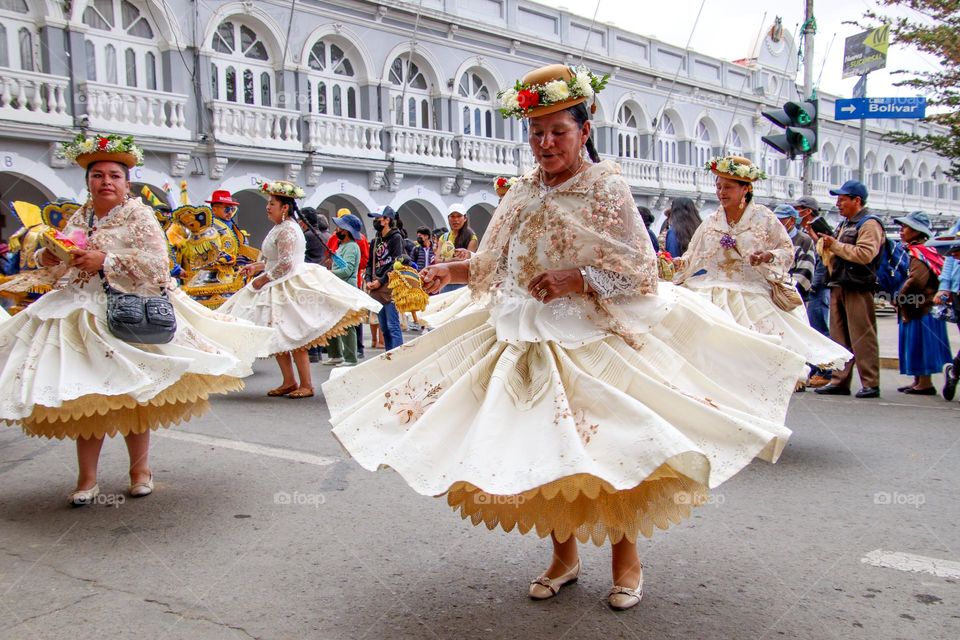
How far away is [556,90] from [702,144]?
27769 millimetres

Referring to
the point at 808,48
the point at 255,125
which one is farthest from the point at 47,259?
the point at 255,125

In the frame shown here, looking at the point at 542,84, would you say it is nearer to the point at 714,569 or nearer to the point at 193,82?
the point at 714,569

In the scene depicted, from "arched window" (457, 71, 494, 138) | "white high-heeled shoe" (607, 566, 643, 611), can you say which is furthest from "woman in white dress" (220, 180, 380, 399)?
"arched window" (457, 71, 494, 138)

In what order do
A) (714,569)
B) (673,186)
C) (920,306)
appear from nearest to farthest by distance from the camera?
1. (714,569)
2. (920,306)
3. (673,186)

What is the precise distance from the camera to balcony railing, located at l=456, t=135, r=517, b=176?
21984 millimetres

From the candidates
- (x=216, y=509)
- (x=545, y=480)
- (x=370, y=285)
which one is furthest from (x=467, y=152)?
(x=545, y=480)

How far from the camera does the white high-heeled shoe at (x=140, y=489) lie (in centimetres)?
492

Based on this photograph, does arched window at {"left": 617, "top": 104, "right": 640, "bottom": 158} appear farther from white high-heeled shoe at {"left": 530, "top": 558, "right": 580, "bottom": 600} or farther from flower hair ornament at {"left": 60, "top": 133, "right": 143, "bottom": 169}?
white high-heeled shoe at {"left": 530, "top": 558, "right": 580, "bottom": 600}

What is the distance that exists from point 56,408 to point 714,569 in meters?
3.45

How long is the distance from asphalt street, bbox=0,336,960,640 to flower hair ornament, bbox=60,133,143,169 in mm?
2009

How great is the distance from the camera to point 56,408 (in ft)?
14.4

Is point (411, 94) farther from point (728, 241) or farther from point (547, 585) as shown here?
point (547, 585)

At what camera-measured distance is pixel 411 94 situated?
2125 cm

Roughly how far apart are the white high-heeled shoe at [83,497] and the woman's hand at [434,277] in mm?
2687
